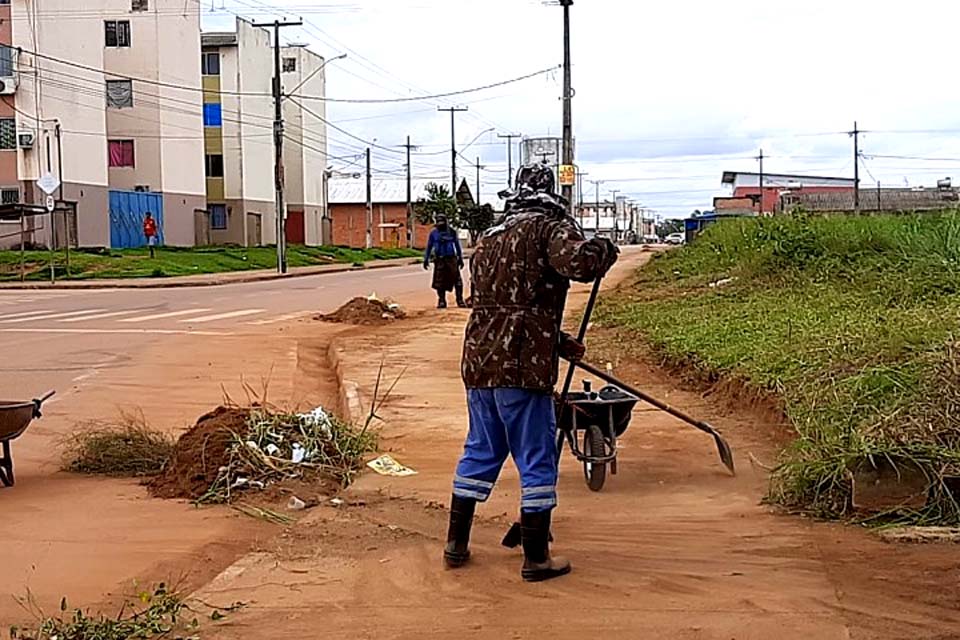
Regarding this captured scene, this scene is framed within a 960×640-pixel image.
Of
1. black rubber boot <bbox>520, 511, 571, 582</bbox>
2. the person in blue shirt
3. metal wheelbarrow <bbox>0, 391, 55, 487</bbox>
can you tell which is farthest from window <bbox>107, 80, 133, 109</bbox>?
black rubber boot <bbox>520, 511, 571, 582</bbox>

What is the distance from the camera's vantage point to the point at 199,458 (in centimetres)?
848

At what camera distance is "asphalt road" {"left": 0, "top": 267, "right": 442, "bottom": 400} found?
49.4 ft

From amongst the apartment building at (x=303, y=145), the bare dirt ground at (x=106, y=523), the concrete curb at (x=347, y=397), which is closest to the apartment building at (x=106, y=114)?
the apartment building at (x=303, y=145)

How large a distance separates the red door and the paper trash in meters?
69.9

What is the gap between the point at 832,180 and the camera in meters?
121

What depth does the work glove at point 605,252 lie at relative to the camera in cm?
550

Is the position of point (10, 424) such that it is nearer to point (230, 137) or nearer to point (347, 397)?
point (347, 397)

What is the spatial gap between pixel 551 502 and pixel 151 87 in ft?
176

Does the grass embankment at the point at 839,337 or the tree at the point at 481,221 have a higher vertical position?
the tree at the point at 481,221

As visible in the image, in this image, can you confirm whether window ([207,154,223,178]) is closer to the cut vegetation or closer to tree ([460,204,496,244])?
tree ([460,204,496,244])

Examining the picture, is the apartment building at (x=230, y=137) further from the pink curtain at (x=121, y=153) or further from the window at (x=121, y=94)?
the window at (x=121, y=94)

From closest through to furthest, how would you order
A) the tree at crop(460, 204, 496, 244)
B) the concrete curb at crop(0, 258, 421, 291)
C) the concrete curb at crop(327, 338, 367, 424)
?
1. the tree at crop(460, 204, 496, 244)
2. the concrete curb at crop(327, 338, 367, 424)
3. the concrete curb at crop(0, 258, 421, 291)

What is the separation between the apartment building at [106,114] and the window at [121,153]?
0.15 feet

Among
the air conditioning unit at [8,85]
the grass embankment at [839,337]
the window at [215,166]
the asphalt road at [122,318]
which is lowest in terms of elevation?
the asphalt road at [122,318]
